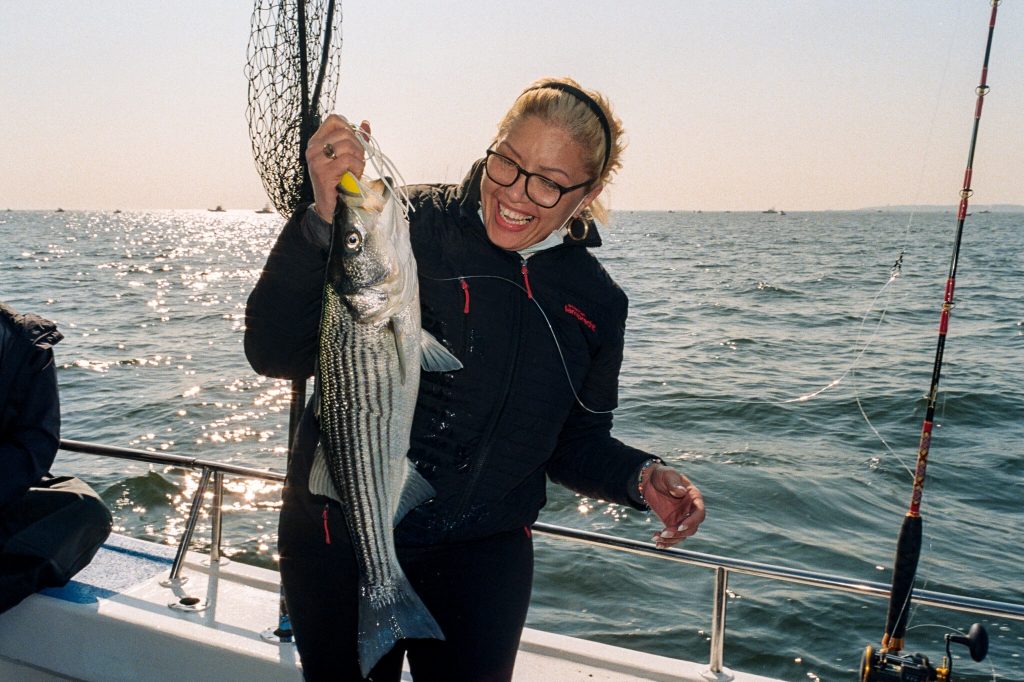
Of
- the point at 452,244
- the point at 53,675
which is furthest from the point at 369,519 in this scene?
the point at 53,675

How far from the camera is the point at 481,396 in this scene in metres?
2.41

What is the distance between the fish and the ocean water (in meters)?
5.10

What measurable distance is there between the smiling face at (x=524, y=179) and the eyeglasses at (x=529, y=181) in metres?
0.01

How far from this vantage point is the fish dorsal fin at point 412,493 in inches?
89.6

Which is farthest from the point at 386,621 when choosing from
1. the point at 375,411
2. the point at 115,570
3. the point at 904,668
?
the point at 115,570

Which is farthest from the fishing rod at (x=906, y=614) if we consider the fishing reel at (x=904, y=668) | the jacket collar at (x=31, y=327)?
the jacket collar at (x=31, y=327)

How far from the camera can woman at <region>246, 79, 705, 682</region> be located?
2.39m

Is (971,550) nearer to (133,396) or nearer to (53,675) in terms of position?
(53,675)

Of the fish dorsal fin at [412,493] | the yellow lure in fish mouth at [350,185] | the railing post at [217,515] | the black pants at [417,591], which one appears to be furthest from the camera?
the railing post at [217,515]

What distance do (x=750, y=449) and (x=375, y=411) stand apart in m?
9.99

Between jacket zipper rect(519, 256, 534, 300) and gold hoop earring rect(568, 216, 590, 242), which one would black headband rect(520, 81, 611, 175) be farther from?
jacket zipper rect(519, 256, 534, 300)

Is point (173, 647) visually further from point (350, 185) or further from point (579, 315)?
point (350, 185)

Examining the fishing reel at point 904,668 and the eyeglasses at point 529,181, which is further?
the fishing reel at point 904,668

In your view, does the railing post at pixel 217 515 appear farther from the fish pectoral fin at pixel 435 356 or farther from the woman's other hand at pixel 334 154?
the woman's other hand at pixel 334 154
